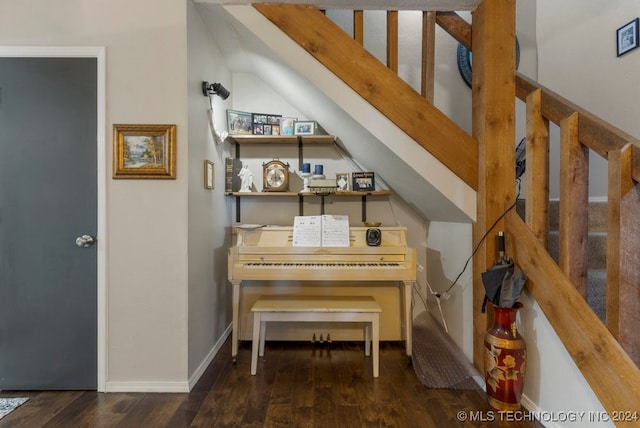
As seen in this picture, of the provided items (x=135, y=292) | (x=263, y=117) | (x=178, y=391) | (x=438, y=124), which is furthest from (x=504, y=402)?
(x=263, y=117)

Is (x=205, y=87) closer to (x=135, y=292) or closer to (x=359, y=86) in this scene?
(x=359, y=86)

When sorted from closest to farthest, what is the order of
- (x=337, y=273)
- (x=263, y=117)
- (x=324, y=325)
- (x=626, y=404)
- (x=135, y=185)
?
(x=626, y=404), (x=135, y=185), (x=337, y=273), (x=324, y=325), (x=263, y=117)

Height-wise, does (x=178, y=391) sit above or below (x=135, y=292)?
below

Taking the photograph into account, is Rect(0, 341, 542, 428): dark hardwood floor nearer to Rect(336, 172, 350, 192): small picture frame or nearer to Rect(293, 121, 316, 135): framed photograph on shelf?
Rect(336, 172, 350, 192): small picture frame

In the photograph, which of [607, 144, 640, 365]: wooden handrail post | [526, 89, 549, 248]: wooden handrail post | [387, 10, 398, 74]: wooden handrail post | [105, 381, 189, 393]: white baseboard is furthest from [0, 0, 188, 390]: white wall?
[607, 144, 640, 365]: wooden handrail post

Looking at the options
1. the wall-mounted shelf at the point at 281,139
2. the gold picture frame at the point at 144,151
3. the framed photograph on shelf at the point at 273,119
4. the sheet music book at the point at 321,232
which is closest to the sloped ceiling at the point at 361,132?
the wall-mounted shelf at the point at 281,139

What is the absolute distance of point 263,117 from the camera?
2.67 m

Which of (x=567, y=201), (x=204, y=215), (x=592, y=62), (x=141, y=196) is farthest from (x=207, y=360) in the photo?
(x=592, y=62)

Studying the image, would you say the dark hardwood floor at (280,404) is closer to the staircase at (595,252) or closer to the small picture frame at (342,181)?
the staircase at (595,252)

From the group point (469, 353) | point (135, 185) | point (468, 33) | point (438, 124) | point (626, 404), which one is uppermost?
point (468, 33)

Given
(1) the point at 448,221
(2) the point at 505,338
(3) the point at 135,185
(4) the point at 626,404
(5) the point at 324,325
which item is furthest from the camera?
(5) the point at 324,325

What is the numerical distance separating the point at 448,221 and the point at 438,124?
2.62 feet

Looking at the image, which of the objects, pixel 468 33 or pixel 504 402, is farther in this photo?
pixel 468 33

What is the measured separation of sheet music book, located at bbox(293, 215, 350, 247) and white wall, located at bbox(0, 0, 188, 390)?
0.85 m
